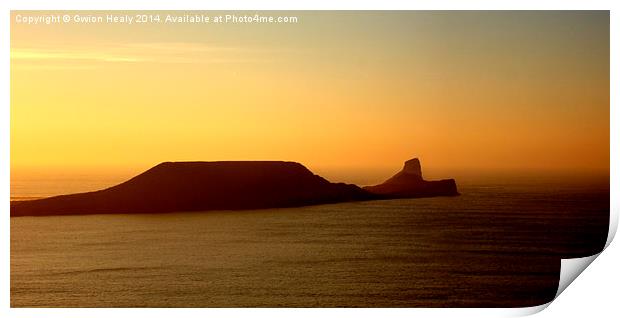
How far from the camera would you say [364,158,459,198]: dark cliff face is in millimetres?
4641

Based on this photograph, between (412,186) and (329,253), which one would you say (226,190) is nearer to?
(329,253)

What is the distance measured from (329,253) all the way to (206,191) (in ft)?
2.27

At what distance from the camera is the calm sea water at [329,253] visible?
14.9 ft

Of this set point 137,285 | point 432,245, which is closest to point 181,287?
point 137,285

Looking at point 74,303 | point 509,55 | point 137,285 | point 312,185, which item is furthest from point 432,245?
point 74,303

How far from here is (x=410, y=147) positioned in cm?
469

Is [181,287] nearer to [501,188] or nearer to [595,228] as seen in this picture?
[501,188]

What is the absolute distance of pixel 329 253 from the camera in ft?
15.4

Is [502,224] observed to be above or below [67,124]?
below

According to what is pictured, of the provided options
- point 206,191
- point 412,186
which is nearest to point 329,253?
point 412,186

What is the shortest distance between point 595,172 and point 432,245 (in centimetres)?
89

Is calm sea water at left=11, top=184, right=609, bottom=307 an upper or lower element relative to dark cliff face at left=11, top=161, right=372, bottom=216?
lower

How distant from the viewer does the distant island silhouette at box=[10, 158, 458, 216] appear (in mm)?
4559
